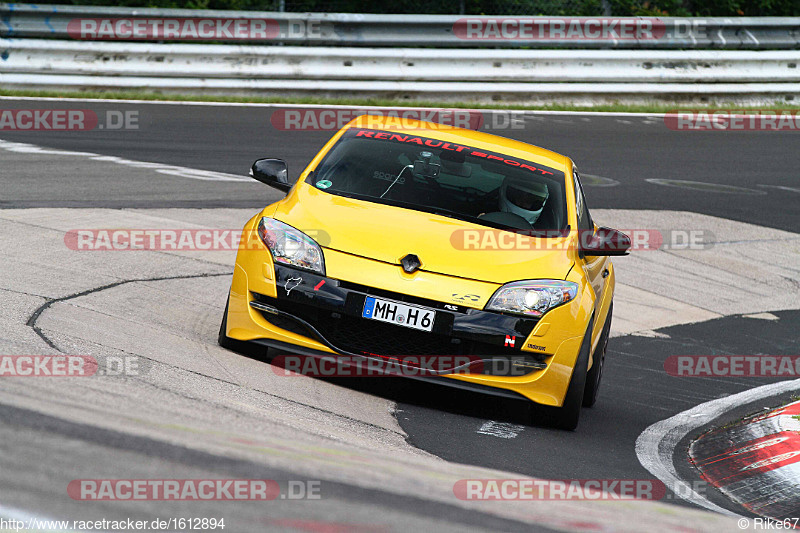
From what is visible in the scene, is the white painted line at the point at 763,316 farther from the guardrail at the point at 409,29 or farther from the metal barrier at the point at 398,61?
the guardrail at the point at 409,29

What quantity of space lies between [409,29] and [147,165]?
24.1 ft

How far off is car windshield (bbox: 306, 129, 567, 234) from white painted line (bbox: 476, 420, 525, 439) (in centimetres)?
120

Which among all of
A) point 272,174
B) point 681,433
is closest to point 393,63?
point 272,174

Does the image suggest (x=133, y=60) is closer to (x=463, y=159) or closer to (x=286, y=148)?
(x=286, y=148)

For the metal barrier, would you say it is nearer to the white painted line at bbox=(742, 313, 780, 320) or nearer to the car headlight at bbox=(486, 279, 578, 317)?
the white painted line at bbox=(742, 313, 780, 320)

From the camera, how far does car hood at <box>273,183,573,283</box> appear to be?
19.3ft

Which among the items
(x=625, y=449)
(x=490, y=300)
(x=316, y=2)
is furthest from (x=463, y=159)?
(x=316, y=2)

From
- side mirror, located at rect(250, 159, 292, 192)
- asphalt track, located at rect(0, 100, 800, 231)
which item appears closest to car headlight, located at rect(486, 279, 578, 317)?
side mirror, located at rect(250, 159, 292, 192)

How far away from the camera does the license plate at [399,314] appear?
5.70 meters

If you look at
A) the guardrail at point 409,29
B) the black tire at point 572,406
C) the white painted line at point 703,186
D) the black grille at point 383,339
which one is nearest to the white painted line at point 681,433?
the black tire at point 572,406

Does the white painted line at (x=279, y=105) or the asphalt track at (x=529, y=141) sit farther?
the white painted line at (x=279, y=105)

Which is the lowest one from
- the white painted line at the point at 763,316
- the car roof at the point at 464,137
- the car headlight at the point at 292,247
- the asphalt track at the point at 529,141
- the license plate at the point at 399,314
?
the white painted line at the point at 763,316

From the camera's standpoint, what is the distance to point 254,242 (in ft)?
20.4

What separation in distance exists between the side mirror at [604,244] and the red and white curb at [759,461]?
46.6 inches
